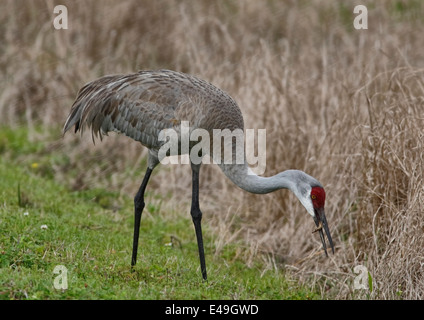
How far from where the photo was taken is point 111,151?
9445mm

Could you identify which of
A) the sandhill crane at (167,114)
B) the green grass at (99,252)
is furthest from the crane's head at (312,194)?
the green grass at (99,252)

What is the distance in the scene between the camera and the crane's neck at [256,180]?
559cm

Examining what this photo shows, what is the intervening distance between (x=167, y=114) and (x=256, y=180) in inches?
36.9

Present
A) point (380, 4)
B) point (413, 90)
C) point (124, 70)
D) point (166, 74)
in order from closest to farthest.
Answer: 1. point (166, 74)
2. point (413, 90)
3. point (124, 70)
4. point (380, 4)

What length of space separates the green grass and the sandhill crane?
0.33m

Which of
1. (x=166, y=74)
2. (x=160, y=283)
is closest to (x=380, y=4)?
(x=166, y=74)

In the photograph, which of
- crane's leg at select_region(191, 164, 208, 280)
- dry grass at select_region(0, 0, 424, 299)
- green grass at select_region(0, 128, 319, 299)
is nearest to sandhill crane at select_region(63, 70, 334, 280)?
crane's leg at select_region(191, 164, 208, 280)

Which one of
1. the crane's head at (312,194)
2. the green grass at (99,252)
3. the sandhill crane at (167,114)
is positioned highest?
the sandhill crane at (167,114)

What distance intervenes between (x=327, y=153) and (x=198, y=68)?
2605mm

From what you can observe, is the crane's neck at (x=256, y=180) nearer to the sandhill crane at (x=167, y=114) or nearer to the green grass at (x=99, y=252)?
the sandhill crane at (x=167, y=114)

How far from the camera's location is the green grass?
5.16 meters

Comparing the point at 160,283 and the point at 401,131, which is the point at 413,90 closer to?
the point at 401,131

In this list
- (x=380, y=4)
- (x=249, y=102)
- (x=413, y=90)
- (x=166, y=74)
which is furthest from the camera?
(x=380, y=4)

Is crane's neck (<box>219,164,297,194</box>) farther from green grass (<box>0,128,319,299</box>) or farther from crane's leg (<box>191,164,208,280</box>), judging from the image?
green grass (<box>0,128,319,299</box>)
